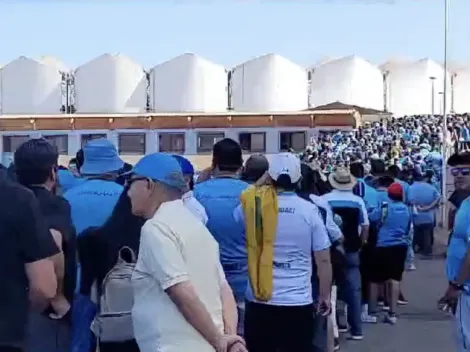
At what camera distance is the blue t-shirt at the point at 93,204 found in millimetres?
5070

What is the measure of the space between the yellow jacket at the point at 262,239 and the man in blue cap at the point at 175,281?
5.71ft

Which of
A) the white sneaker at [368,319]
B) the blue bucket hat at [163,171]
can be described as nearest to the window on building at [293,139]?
the white sneaker at [368,319]

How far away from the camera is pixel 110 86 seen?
5291 cm

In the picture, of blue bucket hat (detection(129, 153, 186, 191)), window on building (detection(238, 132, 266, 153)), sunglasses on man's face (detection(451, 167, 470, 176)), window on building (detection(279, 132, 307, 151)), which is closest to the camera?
blue bucket hat (detection(129, 153, 186, 191))

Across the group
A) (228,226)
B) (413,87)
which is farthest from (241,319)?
(413,87)

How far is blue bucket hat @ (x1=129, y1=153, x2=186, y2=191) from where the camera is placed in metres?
3.81

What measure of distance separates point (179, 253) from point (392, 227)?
7101 mm

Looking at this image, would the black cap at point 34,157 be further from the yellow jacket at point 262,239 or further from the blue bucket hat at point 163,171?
the yellow jacket at point 262,239

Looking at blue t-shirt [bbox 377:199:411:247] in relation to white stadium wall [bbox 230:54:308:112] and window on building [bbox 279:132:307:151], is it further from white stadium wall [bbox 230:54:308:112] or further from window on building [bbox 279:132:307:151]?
white stadium wall [bbox 230:54:308:112]

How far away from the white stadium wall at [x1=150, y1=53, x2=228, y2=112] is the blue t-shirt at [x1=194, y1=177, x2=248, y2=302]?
151 feet

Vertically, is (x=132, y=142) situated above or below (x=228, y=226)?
above

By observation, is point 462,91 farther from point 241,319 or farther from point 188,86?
point 241,319

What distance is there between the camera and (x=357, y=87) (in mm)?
59062

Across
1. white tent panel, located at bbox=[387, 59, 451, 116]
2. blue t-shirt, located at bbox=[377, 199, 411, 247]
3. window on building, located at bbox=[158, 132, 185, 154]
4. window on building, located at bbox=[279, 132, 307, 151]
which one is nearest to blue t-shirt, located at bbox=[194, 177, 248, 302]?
blue t-shirt, located at bbox=[377, 199, 411, 247]
